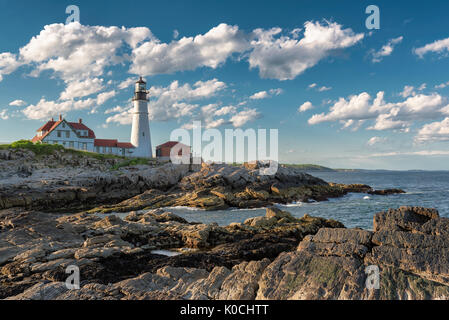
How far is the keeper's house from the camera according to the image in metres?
51.9

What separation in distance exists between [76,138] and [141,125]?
1223 cm

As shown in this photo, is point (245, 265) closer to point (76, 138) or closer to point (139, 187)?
point (139, 187)

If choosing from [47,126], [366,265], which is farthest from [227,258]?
[47,126]

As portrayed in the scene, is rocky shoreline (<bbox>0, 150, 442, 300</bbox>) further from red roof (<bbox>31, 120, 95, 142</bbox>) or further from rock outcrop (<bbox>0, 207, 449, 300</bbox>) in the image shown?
red roof (<bbox>31, 120, 95, 142</bbox>)

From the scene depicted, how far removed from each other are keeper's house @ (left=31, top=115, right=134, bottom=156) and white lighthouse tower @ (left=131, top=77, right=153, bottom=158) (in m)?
1.96

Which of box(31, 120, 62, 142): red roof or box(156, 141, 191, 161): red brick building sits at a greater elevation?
box(31, 120, 62, 142): red roof

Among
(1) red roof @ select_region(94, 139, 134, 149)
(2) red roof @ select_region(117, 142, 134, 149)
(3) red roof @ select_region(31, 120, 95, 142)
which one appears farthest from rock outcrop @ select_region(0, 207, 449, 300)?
(1) red roof @ select_region(94, 139, 134, 149)

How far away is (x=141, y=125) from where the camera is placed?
55.8m

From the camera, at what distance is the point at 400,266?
6262mm

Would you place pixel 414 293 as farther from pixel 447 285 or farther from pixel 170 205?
pixel 170 205

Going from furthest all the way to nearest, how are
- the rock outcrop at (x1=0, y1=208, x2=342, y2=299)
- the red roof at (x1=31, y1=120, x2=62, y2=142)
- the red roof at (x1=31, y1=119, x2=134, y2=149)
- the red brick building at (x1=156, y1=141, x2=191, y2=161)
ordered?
the red brick building at (x1=156, y1=141, x2=191, y2=161) < the red roof at (x1=31, y1=119, x2=134, y2=149) < the red roof at (x1=31, y1=120, x2=62, y2=142) < the rock outcrop at (x1=0, y1=208, x2=342, y2=299)

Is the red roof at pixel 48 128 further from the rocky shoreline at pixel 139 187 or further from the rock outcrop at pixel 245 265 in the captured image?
the rock outcrop at pixel 245 265
